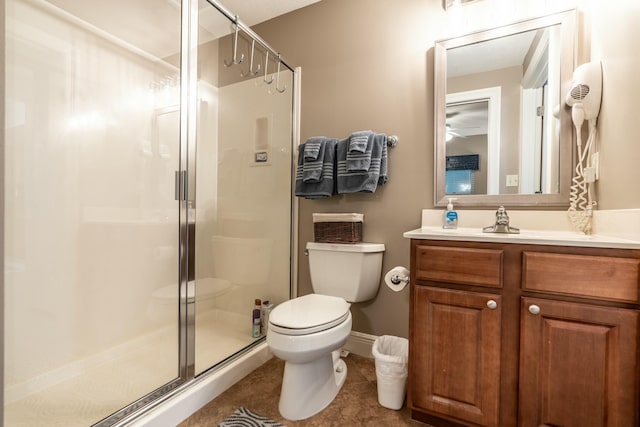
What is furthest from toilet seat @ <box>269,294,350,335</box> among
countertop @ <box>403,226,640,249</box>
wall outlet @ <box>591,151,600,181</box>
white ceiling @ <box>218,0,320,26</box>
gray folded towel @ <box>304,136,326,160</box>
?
white ceiling @ <box>218,0,320,26</box>

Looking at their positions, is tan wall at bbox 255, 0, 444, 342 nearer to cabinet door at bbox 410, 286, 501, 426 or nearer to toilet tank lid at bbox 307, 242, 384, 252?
toilet tank lid at bbox 307, 242, 384, 252

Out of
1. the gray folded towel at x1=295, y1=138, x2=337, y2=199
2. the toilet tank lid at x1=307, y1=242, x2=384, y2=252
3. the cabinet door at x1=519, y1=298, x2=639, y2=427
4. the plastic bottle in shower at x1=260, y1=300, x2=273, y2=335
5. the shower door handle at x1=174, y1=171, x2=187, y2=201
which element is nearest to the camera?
the cabinet door at x1=519, y1=298, x2=639, y2=427

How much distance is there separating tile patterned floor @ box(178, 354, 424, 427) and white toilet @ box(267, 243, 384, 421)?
2.0 inches

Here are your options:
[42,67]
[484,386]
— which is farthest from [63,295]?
[484,386]

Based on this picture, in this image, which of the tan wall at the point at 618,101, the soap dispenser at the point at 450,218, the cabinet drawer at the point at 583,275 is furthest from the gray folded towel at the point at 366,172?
the tan wall at the point at 618,101

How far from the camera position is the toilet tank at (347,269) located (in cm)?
169

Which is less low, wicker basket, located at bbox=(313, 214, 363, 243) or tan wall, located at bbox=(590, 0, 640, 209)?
tan wall, located at bbox=(590, 0, 640, 209)

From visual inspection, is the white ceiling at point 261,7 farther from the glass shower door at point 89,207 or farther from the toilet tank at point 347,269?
the toilet tank at point 347,269

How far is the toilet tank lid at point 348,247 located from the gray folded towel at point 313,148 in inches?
21.5

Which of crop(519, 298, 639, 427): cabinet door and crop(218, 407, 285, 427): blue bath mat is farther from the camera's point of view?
crop(218, 407, 285, 427): blue bath mat

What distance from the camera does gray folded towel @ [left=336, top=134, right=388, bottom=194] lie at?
5.58 feet

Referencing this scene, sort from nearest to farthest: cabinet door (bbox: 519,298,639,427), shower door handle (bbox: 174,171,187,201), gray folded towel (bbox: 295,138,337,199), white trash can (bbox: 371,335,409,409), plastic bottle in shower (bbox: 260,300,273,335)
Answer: cabinet door (bbox: 519,298,639,427) → white trash can (bbox: 371,335,409,409) → shower door handle (bbox: 174,171,187,201) → gray folded towel (bbox: 295,138,337,199) → plastic bottle in shower (bbox: 260,300,273,335)

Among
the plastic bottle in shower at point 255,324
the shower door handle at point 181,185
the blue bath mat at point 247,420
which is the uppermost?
the shower door handle at point 181,185

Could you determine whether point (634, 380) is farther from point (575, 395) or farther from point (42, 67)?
point (42, 67)
